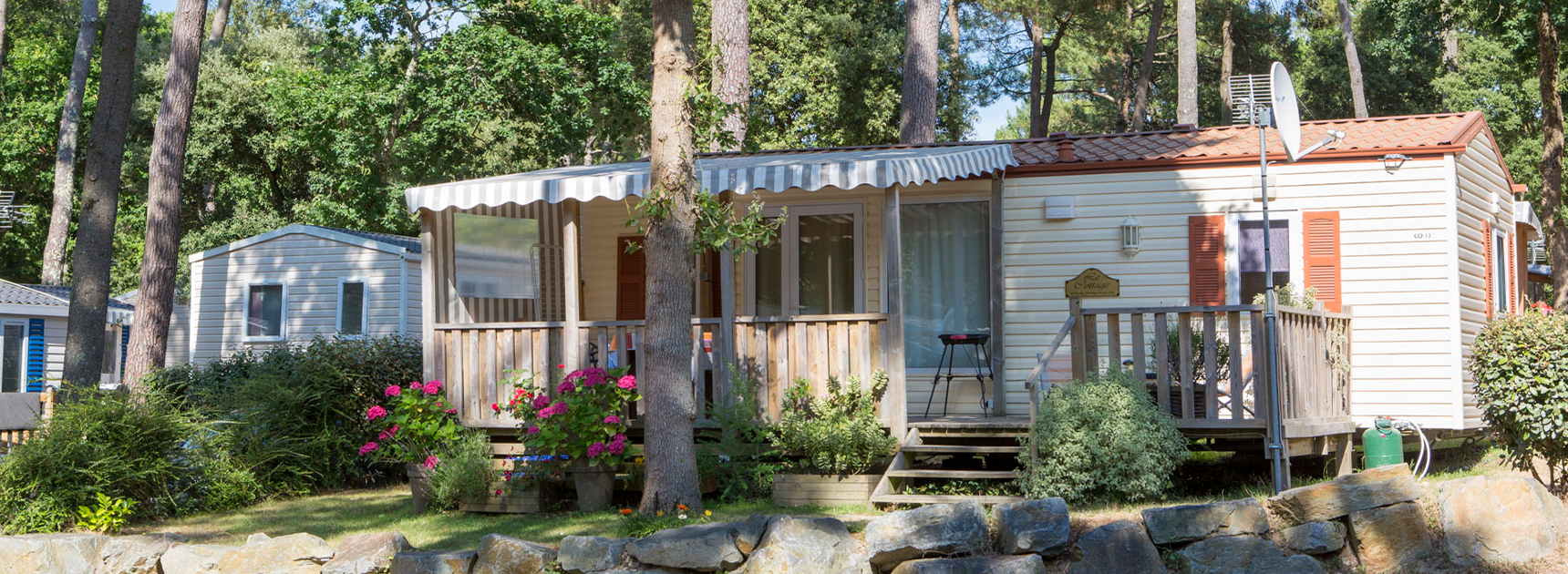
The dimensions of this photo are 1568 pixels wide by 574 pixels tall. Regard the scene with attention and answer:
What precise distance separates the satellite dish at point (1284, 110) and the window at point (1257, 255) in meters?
1.46

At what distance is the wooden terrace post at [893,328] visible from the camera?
7641mm

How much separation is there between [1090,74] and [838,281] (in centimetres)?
2022

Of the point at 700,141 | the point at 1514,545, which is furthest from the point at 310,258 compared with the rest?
the point at 1514,545

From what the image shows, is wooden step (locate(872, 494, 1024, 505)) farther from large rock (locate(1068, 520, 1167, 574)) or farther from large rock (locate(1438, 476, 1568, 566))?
large rock (locate(1438, 476, 1568, 566))

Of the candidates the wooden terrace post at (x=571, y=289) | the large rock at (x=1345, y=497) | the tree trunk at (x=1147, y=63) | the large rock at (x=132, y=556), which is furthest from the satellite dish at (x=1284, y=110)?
the tree trunk at (x=1147, y=63)

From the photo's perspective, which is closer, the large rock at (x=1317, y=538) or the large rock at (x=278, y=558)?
the large rock at (x=1317, y=538)

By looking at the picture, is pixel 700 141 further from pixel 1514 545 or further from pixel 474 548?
pixel 1514 545

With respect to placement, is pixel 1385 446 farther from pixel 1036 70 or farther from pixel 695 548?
pixel 1036 70

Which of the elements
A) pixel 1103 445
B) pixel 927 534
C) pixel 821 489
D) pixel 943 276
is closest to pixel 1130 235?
pixel 943 276

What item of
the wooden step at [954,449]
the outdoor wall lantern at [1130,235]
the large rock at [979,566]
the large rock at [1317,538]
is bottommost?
the large rock at [979,566]

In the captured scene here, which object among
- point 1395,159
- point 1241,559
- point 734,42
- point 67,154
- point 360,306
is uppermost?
point 734,42

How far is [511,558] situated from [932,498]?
2.44 meters

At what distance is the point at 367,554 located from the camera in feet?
22.0

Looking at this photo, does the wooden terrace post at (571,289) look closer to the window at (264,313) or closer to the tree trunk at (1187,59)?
the window at (264,313)
